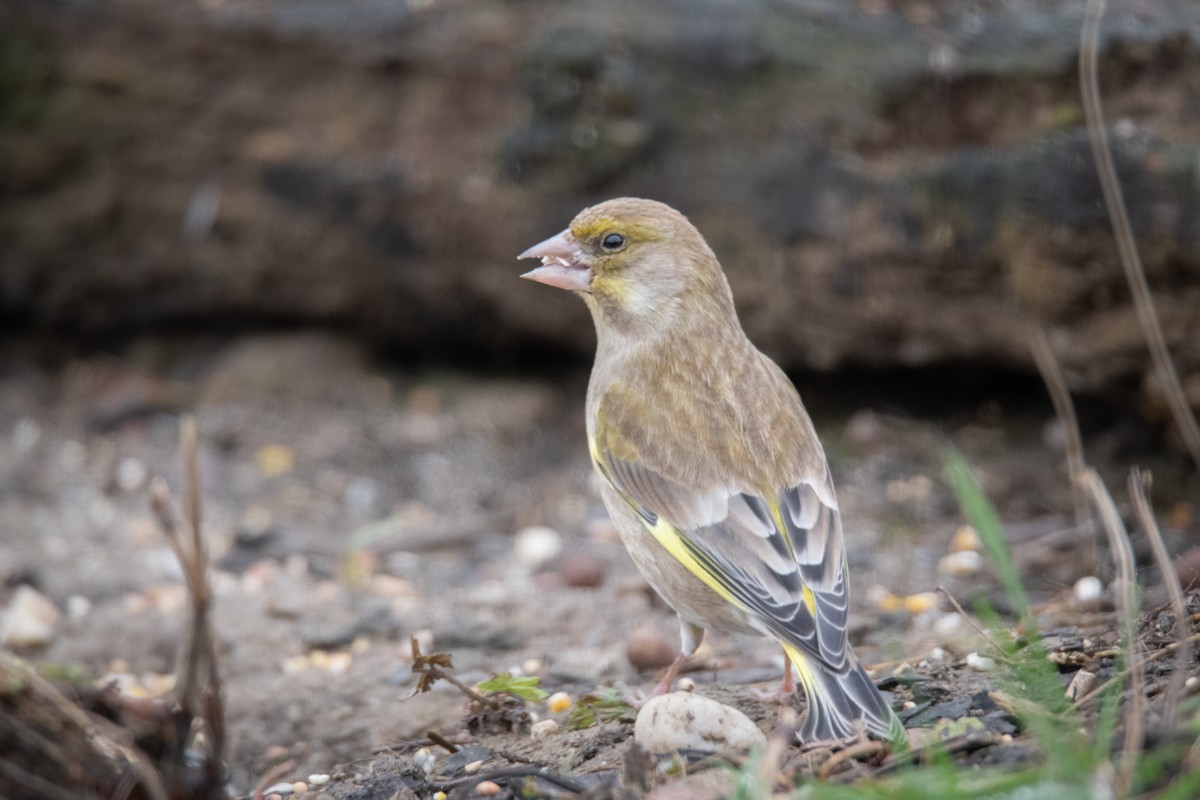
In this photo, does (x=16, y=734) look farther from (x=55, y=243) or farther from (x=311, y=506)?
(x=55, y=243)

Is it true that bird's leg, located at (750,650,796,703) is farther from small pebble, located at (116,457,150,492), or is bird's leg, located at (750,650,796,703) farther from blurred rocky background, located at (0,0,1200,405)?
small pebble, located at (116,457,150,492)

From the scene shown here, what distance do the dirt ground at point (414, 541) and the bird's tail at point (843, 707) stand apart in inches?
7.9

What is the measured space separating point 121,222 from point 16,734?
4.72m

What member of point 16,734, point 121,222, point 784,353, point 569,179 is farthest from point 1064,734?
point 121,222

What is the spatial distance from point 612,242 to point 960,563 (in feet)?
6.38

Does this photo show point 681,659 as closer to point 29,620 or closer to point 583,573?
point 583,573

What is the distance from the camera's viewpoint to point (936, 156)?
564 cm

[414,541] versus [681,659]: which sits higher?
[681,659]

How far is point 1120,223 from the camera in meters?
4.98

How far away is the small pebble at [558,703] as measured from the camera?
13.3 ft

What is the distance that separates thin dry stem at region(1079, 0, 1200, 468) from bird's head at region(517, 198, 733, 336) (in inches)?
63.3

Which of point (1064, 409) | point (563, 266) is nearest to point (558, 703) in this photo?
point (563, 266)

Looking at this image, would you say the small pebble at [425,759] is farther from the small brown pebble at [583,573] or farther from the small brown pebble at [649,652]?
the small brown pebble at [583,573]

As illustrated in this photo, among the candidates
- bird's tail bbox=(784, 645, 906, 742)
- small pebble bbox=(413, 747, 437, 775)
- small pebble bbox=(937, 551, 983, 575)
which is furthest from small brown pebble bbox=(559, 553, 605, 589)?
bird's tail bbox=(784, 645, 906, 742)
